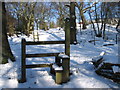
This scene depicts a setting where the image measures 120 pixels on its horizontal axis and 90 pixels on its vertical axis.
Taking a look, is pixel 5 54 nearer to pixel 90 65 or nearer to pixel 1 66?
pixel 1 66

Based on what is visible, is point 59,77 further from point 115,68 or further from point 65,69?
point 115,68

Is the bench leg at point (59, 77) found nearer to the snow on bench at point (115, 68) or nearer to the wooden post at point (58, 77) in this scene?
the wooden post at point (58, 77)

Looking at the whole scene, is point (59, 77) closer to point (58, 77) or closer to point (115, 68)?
point (58, 77)

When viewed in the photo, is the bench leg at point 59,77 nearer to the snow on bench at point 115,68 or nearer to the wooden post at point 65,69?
the wooden post at point 65,69

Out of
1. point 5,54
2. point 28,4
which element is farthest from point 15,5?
point 5,54

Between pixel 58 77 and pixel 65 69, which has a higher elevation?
pixel 65 69

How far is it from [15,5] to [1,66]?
84.0 ft

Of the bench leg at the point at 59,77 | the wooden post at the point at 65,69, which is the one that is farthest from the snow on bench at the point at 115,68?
the bench leg at the point at 59,77

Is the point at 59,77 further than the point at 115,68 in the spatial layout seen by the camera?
No

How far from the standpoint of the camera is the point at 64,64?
419 centimetres

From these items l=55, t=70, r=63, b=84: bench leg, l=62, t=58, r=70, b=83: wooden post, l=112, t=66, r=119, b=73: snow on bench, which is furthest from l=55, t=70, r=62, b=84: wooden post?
l=112, t=66, r=119, b=73: snow on bench

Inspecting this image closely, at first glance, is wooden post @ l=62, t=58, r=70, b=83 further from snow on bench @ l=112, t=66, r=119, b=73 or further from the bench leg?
snow on bench @ l=112, t=66, r=119, b=73

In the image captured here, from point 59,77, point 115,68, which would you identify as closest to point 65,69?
point 59,77

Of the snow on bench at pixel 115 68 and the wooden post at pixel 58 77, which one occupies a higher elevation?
the snow on bench at pixel 115 68
